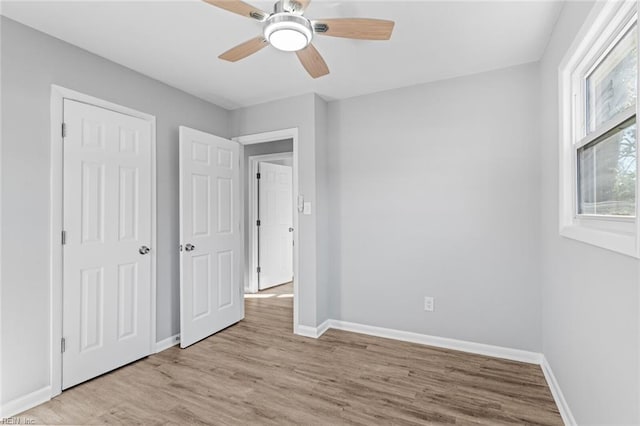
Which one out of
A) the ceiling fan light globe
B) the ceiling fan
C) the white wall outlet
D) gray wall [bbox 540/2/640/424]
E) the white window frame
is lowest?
the white wall outlet

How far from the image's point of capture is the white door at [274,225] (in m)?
5.27

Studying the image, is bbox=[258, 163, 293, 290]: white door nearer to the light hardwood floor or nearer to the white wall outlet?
the light hardwood floor

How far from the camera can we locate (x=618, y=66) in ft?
4.78

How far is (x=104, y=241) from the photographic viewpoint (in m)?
2.51

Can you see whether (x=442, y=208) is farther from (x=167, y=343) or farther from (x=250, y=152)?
(x=250, y=152)

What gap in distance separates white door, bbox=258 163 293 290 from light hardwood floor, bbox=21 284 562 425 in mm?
2292

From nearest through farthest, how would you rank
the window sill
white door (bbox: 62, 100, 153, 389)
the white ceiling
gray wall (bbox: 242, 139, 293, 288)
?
the window sill → the white ceiling → white door (bbox: 62, 100, 153, 389) → gray wall (bbox: 242, 139, 293, 288)

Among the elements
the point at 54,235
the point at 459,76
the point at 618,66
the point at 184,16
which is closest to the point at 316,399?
the point at 54,235

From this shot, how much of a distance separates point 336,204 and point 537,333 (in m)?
2.12

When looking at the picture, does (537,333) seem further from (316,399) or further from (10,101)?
(10,101)

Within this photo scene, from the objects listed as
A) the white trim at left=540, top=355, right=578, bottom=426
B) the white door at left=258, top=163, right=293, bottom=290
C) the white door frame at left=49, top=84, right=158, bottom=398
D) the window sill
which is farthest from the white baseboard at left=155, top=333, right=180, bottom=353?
the window sill

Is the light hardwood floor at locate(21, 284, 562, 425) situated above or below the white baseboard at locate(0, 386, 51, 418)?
below

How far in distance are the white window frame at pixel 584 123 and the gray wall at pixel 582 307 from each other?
7cm

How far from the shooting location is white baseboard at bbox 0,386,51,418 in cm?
196
